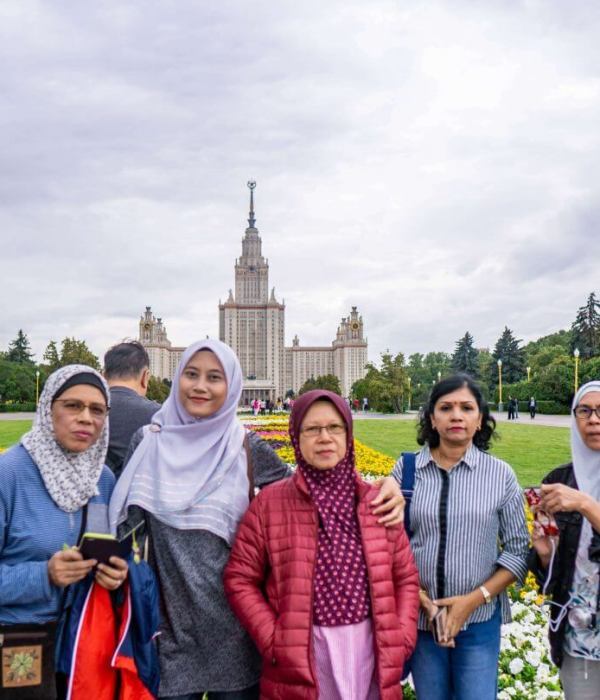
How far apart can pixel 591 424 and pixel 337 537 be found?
110cm

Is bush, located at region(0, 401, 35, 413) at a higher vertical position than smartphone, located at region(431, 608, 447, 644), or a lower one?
lower

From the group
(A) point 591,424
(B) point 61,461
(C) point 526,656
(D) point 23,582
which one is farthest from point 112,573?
(C) point 526,656

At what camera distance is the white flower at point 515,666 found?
3.65m

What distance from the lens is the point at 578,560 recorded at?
2.40m

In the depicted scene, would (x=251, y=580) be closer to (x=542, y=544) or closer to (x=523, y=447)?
(x=542, y=544)

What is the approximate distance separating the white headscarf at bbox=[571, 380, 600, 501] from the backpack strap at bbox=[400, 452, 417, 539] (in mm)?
655

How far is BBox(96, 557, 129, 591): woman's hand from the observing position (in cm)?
211

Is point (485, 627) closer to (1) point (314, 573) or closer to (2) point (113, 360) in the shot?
(1) point (314, 573)

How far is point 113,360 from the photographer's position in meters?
3.70

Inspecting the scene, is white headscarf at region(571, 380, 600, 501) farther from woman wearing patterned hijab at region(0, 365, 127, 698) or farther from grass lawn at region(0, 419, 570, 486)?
grass lawn at region(0, 419, 570, 486)

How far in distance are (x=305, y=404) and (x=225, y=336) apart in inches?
3889

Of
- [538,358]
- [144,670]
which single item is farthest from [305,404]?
[538,358]

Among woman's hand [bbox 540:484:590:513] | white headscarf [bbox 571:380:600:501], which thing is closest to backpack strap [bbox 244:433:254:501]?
woman's hand [bbox 540:484:590:513]

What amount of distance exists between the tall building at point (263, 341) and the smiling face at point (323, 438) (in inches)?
3579
